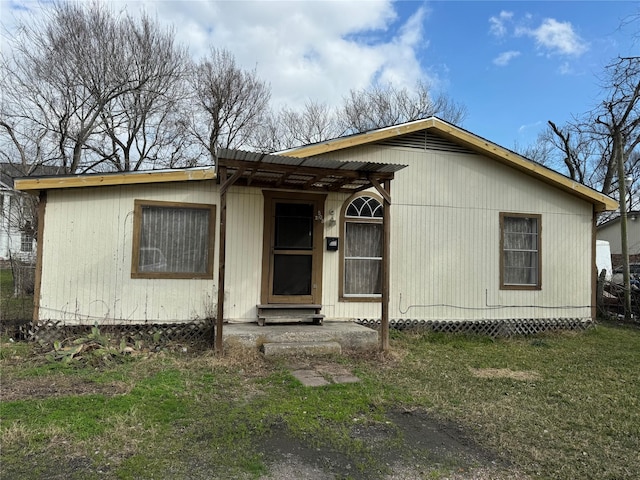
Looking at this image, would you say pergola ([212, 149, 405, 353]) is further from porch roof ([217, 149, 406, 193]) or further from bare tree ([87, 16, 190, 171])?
bare tree ([87, 16, 190, 171])

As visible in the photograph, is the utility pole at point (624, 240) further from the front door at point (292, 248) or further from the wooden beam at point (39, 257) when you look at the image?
the wooden beam at point (39, 257)

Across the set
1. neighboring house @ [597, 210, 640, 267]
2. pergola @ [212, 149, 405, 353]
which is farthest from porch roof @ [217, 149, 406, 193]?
neighboring house @ [597, 210, 640, 267]

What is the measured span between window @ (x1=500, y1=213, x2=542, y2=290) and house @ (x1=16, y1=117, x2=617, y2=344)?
0.02 metres

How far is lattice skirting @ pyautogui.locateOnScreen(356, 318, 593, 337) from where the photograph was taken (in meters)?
7.86

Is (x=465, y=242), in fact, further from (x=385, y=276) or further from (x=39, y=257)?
(x=39, y=257)

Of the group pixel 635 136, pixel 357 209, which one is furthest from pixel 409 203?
pixel 635 136

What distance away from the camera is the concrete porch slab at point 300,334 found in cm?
614

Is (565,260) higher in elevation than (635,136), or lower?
lower

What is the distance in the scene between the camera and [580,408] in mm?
4320

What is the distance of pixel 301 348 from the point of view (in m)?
6.08

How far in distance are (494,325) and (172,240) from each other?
5.96 metres

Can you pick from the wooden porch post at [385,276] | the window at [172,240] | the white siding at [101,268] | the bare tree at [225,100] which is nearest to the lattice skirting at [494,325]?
the wooden porch post at [385,276]

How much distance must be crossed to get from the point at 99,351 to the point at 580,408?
5470 mm

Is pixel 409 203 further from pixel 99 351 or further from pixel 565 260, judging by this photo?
pixel 99 351
